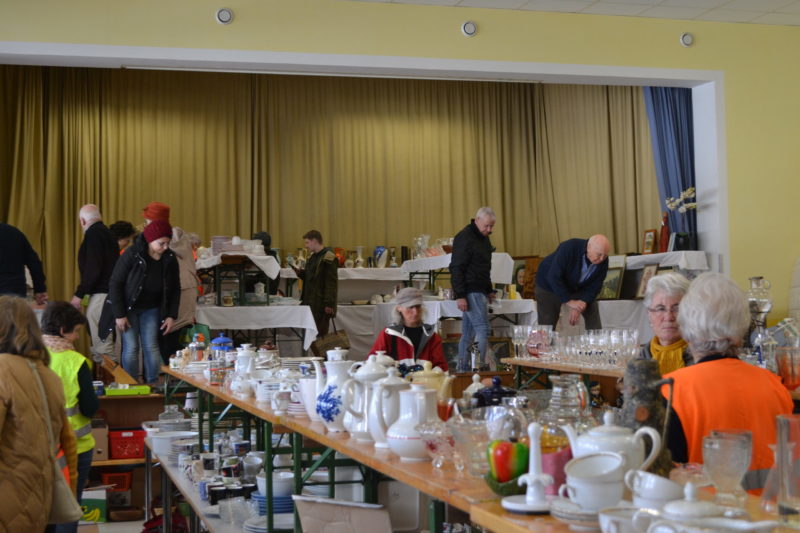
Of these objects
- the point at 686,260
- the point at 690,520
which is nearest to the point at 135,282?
the point at 686,260

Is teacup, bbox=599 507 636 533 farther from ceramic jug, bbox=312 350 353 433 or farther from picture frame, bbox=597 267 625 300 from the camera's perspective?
picture frame, bbox=597 267 625 300

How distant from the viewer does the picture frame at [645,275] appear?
962 centimetres

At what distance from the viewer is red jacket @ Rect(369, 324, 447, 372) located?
5324mm

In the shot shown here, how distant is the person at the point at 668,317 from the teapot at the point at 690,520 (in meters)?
2.36

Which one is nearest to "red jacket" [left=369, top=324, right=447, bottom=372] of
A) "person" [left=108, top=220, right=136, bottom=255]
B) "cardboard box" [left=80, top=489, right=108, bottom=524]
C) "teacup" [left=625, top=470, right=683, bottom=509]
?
"cardboard box" [left=80, top=489, right=108, bottom=524]

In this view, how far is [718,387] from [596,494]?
1039 millimetres

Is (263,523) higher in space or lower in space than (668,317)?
lower

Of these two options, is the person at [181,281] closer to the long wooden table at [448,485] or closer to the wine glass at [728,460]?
the long wooden table at [448,485]

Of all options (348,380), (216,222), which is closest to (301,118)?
(216,222)

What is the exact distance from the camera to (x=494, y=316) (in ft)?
33.0

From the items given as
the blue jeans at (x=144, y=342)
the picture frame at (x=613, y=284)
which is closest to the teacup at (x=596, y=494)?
the blue jeans at (x=144, y=342)

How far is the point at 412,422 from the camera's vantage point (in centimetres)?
230

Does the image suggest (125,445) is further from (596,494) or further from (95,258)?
(596,494)

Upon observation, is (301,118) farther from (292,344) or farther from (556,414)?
(556,414)
